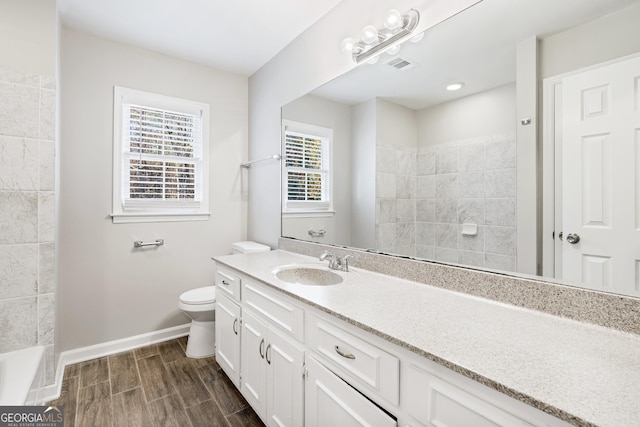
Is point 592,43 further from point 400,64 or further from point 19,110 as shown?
point 19,110

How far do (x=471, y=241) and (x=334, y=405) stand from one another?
88 cm

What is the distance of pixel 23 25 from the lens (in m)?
1.79

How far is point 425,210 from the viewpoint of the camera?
60.3 inches

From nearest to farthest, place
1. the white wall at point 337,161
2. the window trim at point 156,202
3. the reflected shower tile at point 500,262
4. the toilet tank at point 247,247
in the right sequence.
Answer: the reflected shower tile at point 500,262
the white wall at point 337,161
the window trim at point 156,202
the toilet tank at point 247,247

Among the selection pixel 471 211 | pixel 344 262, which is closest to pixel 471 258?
pixel 471 211

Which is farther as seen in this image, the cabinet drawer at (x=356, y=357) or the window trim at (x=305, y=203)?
the window trim at (x=305, y=203)

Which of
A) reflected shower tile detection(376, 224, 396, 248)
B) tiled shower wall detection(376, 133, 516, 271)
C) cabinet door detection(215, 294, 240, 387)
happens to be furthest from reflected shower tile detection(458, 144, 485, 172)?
cabinet door detection(215, 294, 240, 387)

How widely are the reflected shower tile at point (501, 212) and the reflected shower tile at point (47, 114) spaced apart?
251 cm

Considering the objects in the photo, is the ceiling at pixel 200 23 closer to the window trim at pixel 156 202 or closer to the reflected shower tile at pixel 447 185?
the window trim at pixel 156 202

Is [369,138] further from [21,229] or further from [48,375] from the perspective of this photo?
[48,375]

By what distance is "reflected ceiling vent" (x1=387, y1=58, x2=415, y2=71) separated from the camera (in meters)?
1.60

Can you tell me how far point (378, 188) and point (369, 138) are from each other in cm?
32

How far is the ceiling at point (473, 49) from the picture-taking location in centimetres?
107

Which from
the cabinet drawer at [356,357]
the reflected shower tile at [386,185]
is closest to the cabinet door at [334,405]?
the cabinet drawer at [356,357]
